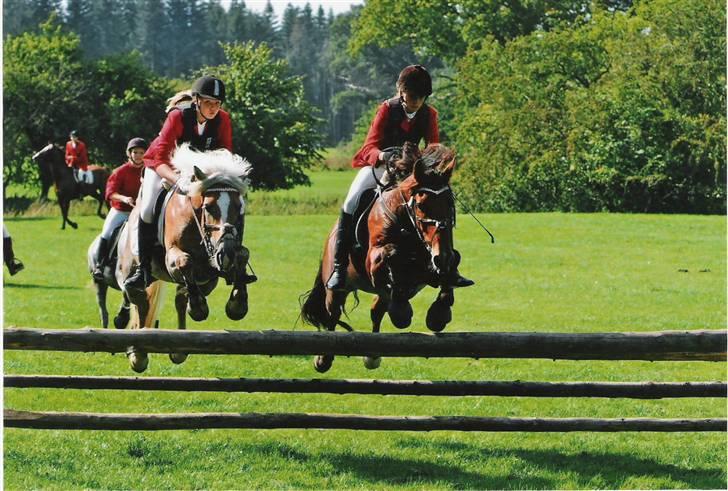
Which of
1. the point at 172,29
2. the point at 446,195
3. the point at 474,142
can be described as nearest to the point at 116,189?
the point at 446,195

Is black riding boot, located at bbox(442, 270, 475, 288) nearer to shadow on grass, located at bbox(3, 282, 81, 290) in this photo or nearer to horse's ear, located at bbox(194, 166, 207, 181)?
horse's ear, located at bbox(194, 166, 207, 181)

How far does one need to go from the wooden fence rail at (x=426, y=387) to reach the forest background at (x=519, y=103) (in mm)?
26976

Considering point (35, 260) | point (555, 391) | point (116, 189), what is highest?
point (116, 189)

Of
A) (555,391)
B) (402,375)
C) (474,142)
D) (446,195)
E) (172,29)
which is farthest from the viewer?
(172,29)

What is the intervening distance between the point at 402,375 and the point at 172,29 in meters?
126

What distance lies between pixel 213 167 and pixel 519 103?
3213 centimetres

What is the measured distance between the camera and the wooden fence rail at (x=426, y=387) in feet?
23.6

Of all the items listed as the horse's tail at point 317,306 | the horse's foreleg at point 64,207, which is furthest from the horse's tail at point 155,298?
the horse's foreleg at point 64,207

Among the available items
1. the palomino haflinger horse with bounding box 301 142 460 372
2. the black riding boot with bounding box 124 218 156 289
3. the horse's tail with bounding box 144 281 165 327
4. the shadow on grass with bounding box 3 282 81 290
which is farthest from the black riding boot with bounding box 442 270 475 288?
the shadow on grass with bounding box 3 282 81 290

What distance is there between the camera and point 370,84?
341ft

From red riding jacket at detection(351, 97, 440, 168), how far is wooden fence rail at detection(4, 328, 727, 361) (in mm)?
1812

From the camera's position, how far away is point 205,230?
7008mm

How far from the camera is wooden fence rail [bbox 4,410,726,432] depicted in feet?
23.0

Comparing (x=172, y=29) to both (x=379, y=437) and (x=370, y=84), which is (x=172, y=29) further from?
(x=379, y=437)
